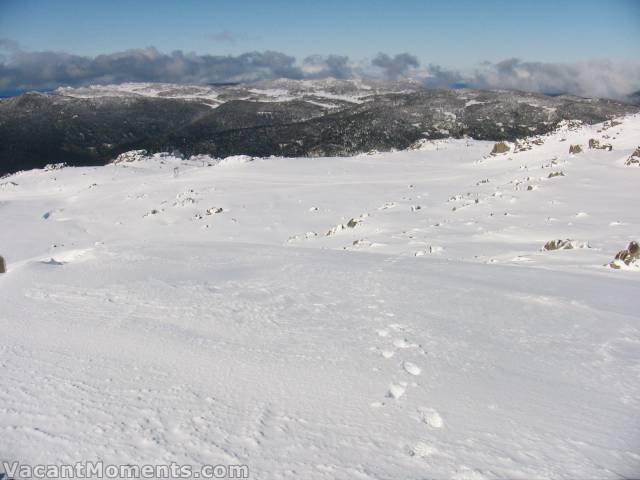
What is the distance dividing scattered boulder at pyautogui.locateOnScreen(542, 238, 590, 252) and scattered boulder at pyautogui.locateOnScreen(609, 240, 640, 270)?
6.97ft

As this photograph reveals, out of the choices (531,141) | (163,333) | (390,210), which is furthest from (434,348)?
(531,141)

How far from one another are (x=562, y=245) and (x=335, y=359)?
999 centimetres

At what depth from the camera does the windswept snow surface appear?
408cm

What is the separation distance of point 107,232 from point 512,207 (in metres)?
21.5

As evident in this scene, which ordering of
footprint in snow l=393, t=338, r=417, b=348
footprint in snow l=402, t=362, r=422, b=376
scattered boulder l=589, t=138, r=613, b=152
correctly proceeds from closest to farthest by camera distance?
footprint in snow l=402, t=362, r=422, b=376 < footprint in snow l=393, t=338, r=417, b=348 < scattered boulder l=589, t=138, r=613, b=152

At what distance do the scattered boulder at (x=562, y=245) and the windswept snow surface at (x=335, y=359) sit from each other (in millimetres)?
359

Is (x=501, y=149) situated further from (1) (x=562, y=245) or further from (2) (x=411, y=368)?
(2) (x=411, y=368)

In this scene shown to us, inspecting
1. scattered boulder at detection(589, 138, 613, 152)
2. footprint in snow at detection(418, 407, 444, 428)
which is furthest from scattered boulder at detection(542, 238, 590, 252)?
scattered boulder at detection(589, 138, 613, 152)

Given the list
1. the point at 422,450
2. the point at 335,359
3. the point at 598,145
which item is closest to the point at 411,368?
the point at 335,359

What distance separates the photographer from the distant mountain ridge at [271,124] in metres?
102

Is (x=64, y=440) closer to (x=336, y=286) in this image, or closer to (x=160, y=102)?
(x=336, y=286)

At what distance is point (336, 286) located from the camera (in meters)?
8.97

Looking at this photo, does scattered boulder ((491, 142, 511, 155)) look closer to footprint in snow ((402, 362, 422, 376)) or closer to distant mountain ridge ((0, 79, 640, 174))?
footprint in snow ((402, 362, 422, 376))

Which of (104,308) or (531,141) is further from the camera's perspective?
(531,141)
